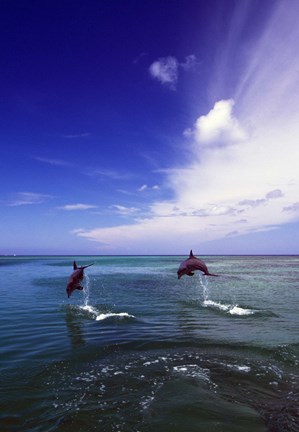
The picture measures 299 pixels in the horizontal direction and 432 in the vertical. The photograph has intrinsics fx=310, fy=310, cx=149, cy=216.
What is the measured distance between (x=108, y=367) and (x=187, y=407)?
384 centimetres

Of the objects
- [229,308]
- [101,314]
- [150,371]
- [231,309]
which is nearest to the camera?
[150,371]

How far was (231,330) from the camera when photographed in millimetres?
16531

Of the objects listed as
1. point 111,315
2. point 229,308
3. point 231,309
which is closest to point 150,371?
point 111,315

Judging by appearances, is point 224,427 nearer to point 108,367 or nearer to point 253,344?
point 108,367

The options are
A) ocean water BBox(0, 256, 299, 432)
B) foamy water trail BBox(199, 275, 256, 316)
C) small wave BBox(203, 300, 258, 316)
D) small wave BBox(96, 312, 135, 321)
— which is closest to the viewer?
ocean water BBox(0, 256, 299, 432)

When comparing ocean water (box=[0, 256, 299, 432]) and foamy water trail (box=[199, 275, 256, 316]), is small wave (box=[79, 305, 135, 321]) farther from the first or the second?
foamy water trail (box=[199, 275, 256, 316])

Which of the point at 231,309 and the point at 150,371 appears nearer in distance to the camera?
the point at 150,371

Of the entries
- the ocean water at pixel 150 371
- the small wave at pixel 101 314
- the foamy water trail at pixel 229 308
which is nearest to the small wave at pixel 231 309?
the foamy water trail at pixel 229 308

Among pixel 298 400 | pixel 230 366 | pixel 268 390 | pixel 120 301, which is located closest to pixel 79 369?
pixel 230 366

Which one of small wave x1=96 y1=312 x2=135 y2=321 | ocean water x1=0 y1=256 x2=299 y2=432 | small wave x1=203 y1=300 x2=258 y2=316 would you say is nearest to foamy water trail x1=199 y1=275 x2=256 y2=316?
small wave x1=203 y1=300 x2=258 y2=316

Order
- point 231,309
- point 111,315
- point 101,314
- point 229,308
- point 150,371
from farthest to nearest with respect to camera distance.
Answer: point 229,308
point 231,309
point 101,314
point 111,315
point 150,371

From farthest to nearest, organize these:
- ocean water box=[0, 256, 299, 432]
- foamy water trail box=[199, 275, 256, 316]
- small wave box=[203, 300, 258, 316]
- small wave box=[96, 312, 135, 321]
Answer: foamy water trail box=[199, 275, 256, 316] → small wave box=[203, 300, 258, 316] → small wave box=[96, 312, 135, 321] → ocean water box=[0, 256, 299, 432]

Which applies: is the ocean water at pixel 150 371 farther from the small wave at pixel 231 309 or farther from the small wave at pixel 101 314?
the small wave at pixel 231 309

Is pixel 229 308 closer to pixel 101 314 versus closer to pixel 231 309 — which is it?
pixel 231 309
